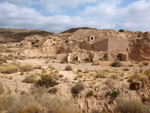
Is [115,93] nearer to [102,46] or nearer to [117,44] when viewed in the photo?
[102,46]

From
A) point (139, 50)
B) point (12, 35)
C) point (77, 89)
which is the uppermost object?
point (12, 35)

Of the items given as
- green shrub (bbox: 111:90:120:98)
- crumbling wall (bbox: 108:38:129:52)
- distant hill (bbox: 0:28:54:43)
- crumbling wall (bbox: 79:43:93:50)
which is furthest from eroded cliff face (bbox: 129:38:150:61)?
distant hill (bbox: 0:28:54:43)

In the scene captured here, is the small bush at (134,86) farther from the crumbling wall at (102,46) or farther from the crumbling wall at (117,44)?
the crumbling wall at (102,46)

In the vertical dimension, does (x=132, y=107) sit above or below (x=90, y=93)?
above

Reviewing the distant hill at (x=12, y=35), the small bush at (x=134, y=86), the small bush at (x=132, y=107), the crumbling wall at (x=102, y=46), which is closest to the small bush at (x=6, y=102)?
the small bush at (x=132, y=107)

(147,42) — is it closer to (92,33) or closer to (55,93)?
(92,33)

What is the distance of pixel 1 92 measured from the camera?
19.1ft

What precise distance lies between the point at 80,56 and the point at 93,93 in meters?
13.7

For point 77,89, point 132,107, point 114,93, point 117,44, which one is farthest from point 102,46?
point 132,107

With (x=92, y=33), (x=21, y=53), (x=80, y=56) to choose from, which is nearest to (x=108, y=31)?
(x=92, y=33)

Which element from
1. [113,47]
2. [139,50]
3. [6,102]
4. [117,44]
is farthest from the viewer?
Answer: [139,50]

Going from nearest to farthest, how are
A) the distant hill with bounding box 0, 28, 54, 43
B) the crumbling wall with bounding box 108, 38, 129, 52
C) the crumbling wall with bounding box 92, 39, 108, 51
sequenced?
the crumbling wall with bounding box 108, 38, 129, 52, the crumbling wall with bounding box 92, 39, 108, 51, the distant hill with bounding box 0, 28, 54, 43

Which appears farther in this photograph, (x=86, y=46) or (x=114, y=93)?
(x=86, y=46)

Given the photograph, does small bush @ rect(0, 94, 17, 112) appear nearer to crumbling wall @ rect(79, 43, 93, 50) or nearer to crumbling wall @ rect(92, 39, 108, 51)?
crumbling wall @ rect(92, 39, 108, 51)
